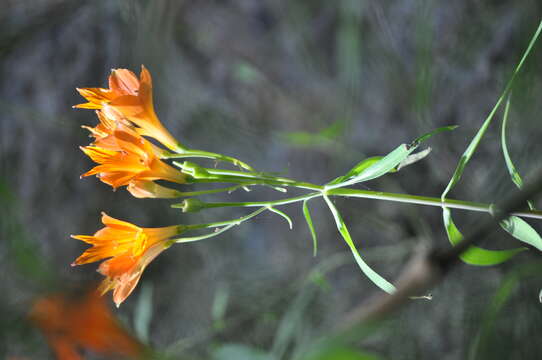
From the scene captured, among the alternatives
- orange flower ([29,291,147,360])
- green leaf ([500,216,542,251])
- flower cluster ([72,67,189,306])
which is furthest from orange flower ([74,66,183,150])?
green leaf ([500,216,542,251])

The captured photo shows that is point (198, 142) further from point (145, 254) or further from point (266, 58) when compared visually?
point (145, 254)

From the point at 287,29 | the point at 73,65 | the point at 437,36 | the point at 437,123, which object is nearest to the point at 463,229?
the point at 437,123

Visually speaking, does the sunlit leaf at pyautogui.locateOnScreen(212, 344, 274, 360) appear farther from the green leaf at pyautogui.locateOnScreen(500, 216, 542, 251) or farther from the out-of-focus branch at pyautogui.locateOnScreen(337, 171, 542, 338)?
the green leaf at pyautogui.locateOnScreen(500, 216, 542, 251)

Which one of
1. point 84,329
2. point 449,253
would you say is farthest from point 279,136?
point 84,329

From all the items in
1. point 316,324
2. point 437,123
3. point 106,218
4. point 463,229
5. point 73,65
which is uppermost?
point 73,65

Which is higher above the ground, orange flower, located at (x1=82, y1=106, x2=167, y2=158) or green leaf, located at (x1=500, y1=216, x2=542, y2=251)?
orange flower, located at (x1=82, y1=106, x2=167, y2=158)

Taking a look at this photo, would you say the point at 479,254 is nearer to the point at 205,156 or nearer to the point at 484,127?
the point at 484,127

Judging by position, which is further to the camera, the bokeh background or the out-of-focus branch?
the bokeh background

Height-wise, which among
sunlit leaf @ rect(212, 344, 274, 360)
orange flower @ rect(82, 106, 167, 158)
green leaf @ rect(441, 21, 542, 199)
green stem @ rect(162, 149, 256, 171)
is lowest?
sunlit leaf @ rect(212, 344, 274, 360)
